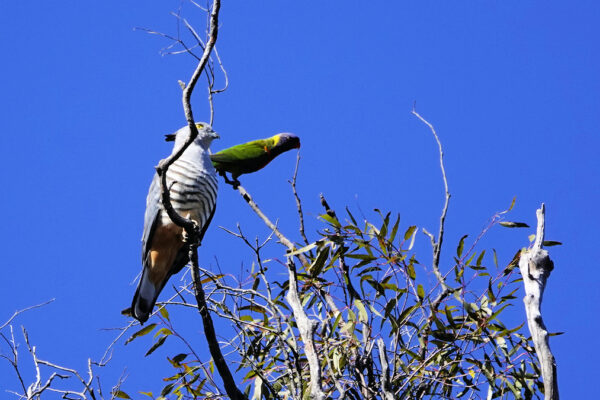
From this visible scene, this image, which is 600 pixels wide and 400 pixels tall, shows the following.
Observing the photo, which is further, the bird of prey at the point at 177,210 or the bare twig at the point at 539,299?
the bird of prey at the point at 177,210

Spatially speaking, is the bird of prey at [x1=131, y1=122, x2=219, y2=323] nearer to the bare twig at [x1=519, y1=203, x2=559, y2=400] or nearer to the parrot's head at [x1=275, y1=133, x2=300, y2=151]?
the bare twig at [x1=519, y1=203, x2=559, y2=400]

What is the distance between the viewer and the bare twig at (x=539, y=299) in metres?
2.69

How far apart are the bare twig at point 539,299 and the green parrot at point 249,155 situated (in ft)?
10.7

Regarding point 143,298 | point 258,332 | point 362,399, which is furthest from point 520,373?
point 143,298

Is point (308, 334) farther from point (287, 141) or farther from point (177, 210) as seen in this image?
point (287, 141)

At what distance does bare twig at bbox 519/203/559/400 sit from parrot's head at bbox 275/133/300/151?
4.53 m

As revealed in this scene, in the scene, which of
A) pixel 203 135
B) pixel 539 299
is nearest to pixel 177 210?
pixel 203 135

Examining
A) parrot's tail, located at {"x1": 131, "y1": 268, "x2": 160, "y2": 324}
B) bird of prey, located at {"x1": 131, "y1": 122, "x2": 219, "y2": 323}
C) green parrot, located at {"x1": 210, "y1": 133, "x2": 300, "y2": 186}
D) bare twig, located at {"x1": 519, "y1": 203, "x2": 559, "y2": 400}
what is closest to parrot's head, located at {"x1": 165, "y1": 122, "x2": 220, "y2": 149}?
bird of prey, located at {"x1": 131, "y1": 122, "x2": 219, "y2": 323}

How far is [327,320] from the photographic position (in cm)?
316

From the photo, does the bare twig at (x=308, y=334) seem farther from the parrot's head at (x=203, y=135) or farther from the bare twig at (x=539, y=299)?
the parrot's head at (x=203, y=135)

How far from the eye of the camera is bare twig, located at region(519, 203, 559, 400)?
269cm

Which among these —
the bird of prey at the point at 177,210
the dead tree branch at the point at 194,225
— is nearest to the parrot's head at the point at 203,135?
the bird of prey at the point at 177,210

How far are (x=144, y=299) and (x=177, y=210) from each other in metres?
0.65

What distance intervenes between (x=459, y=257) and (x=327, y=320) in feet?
2.39
